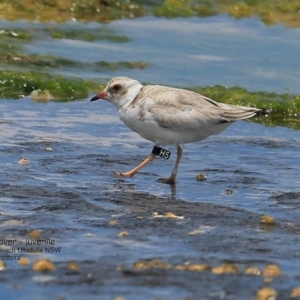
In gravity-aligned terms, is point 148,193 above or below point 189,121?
below

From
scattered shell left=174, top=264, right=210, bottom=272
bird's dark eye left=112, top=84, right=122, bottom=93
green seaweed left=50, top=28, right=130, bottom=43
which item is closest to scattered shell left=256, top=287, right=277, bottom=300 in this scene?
scattered shell left=174, top=264, right=210, bottom=272

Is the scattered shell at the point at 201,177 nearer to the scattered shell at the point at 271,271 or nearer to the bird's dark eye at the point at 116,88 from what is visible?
the bird's dark eye at the point at 116,88

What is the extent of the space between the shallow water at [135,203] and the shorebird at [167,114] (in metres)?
0.42

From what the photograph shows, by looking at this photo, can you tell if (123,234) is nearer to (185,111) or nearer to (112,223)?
(112,223)

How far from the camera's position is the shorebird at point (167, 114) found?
896 cm

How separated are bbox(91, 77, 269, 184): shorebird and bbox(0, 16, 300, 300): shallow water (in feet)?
1.39

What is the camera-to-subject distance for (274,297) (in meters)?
5.24

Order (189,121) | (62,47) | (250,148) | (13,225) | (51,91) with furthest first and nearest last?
(62,47)
(51,91)
(250,148)
(189,121)
(13,225)

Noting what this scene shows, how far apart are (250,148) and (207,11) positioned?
11.0 m

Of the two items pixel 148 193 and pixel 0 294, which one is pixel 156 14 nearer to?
pixel 148 193

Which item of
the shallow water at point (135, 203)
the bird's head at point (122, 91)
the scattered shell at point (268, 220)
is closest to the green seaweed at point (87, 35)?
the shallow water at point (135, 203)

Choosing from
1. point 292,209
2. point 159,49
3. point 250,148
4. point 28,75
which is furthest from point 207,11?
point 292,209

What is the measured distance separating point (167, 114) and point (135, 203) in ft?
4.62

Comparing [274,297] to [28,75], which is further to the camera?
[28,75]
